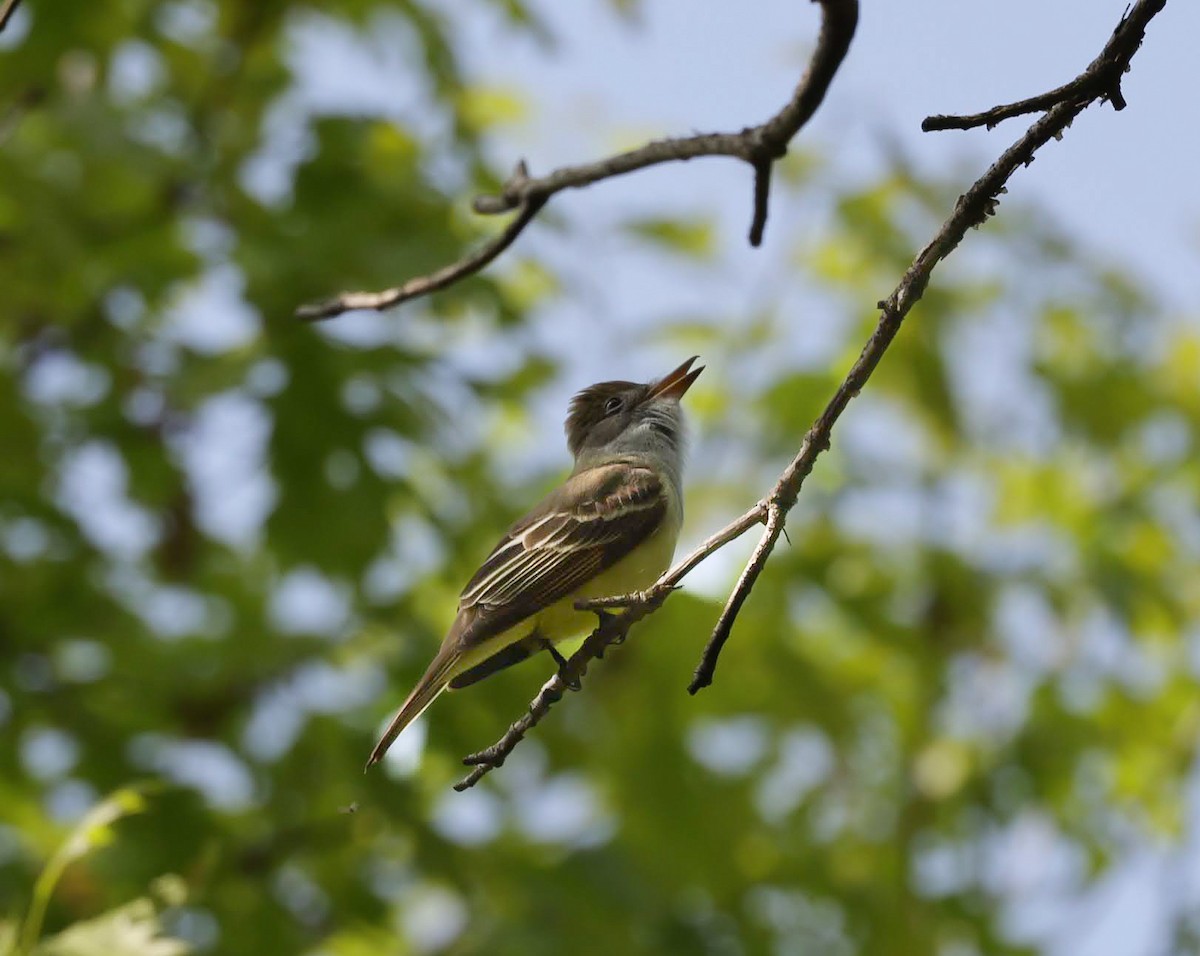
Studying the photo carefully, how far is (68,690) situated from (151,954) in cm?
342

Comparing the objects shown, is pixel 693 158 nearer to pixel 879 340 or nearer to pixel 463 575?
pixel 879 340

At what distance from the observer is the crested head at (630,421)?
17.4 ft

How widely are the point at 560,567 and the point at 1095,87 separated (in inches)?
85.2

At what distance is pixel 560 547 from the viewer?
4.25 m

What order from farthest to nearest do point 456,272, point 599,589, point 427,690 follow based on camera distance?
point 599,589 < point 427,690 < point 456,272

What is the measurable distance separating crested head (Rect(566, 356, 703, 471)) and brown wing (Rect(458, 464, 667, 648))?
56cm

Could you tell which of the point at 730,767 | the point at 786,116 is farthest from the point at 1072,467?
the point at 786,116

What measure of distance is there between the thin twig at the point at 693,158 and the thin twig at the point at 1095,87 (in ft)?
0.87

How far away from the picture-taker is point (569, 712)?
7594 millimetres

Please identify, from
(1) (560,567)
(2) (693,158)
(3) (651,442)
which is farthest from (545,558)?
(2) (693,158)

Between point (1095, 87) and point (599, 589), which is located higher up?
point (599, 589)

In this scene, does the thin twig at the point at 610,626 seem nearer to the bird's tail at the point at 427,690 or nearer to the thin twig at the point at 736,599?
the thin twig at the point at 736,599

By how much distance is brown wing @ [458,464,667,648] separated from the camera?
3.98 m

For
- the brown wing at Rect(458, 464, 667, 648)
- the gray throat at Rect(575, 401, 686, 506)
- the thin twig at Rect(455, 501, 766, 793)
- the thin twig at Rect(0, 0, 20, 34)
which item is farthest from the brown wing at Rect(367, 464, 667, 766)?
the thin twig at Rect(0, 0, 20, 34)
